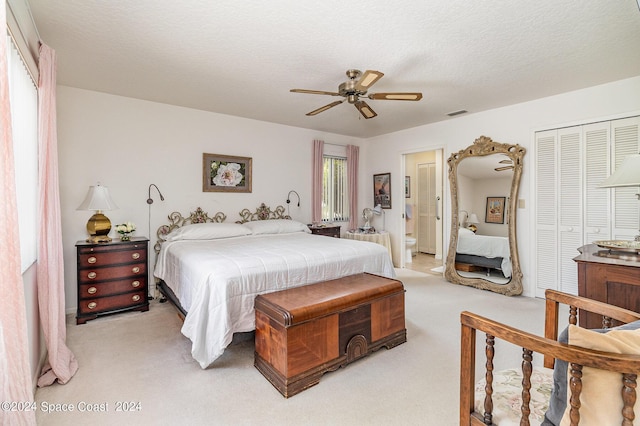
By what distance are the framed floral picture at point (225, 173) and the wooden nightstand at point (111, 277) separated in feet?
4.33

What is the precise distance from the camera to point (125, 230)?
369cm

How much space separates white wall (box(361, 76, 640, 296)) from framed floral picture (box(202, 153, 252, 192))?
2.79m

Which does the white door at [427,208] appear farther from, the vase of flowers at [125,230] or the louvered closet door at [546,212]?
the vase of flowers at [125,230]

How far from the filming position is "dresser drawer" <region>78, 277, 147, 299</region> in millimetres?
3264

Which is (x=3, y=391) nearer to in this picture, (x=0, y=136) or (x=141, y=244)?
(x=0, y=136)

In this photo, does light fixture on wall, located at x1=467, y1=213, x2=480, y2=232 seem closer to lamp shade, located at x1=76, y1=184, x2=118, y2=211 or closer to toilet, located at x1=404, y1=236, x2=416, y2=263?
toilet, located at x1=404, y1=236, x2=416, y2=263

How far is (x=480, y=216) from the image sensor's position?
4.70 m

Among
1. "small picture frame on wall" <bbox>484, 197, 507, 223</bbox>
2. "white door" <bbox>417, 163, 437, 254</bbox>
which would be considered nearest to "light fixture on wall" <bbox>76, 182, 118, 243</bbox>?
"small picture frame on wall" <bbox>484, 197, 507, 223</bbox>

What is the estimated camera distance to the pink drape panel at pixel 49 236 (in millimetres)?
2201

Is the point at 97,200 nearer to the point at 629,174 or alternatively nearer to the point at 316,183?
the point at 316,183

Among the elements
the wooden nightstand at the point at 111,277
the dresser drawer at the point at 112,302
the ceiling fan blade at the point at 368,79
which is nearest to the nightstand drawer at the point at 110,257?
the wooden nightstand at the point at 111,277

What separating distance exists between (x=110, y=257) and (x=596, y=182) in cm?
570

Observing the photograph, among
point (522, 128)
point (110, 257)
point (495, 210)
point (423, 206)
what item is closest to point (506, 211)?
point (495, 210)

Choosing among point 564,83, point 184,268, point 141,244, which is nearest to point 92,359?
point 184,268
